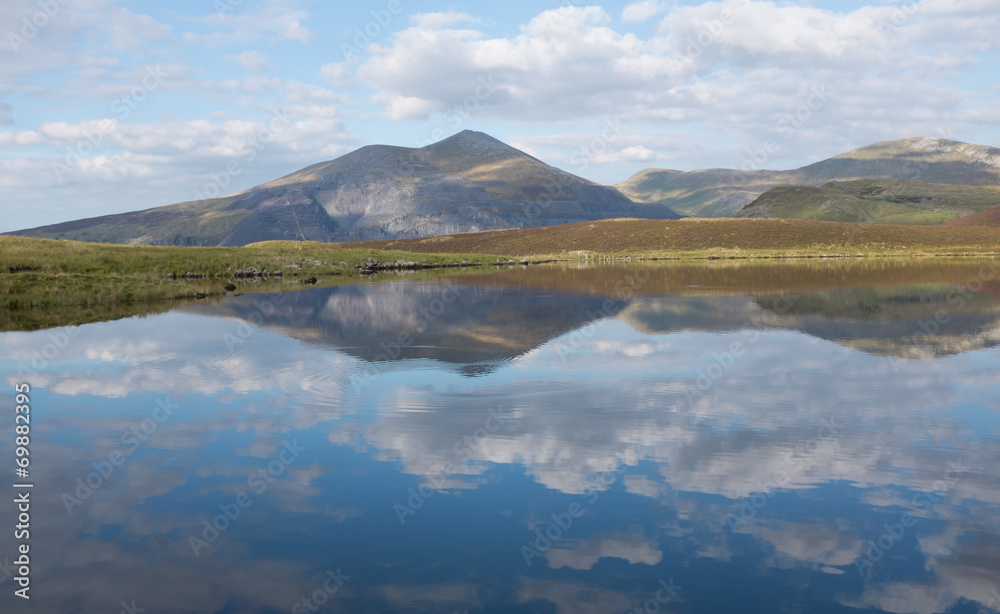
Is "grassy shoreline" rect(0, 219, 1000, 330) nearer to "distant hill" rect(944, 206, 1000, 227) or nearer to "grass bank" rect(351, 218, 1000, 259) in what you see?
"grass bank" rect(351, 218, 1000, 259)

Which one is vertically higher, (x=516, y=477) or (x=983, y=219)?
(x=983, y=219)

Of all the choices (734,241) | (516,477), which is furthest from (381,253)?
(516,477)

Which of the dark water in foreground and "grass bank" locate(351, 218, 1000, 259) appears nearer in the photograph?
→ the dark water in foreground

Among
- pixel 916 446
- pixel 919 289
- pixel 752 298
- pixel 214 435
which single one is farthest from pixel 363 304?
pixel 919 289

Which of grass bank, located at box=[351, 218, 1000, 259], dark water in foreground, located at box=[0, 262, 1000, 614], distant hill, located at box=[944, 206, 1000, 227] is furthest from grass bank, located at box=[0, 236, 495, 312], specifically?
distant hill, located at box=[944, 206, 1000, 227]

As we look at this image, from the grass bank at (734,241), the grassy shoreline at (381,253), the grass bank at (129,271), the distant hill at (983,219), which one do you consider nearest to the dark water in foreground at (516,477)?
the grass bank at (129,271)

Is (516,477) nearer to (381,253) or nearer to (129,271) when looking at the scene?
(129,271)

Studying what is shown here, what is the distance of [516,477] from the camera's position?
9.89 metres

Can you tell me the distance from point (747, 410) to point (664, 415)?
70.2 inches

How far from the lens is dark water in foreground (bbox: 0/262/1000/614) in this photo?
6.84 metres

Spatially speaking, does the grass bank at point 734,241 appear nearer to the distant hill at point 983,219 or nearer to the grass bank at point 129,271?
the distant hill at point 983,219

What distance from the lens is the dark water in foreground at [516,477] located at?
22.4 ft

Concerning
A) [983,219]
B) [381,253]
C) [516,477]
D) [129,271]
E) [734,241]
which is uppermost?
[381,253]

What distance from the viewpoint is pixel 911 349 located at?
20.5 meters
